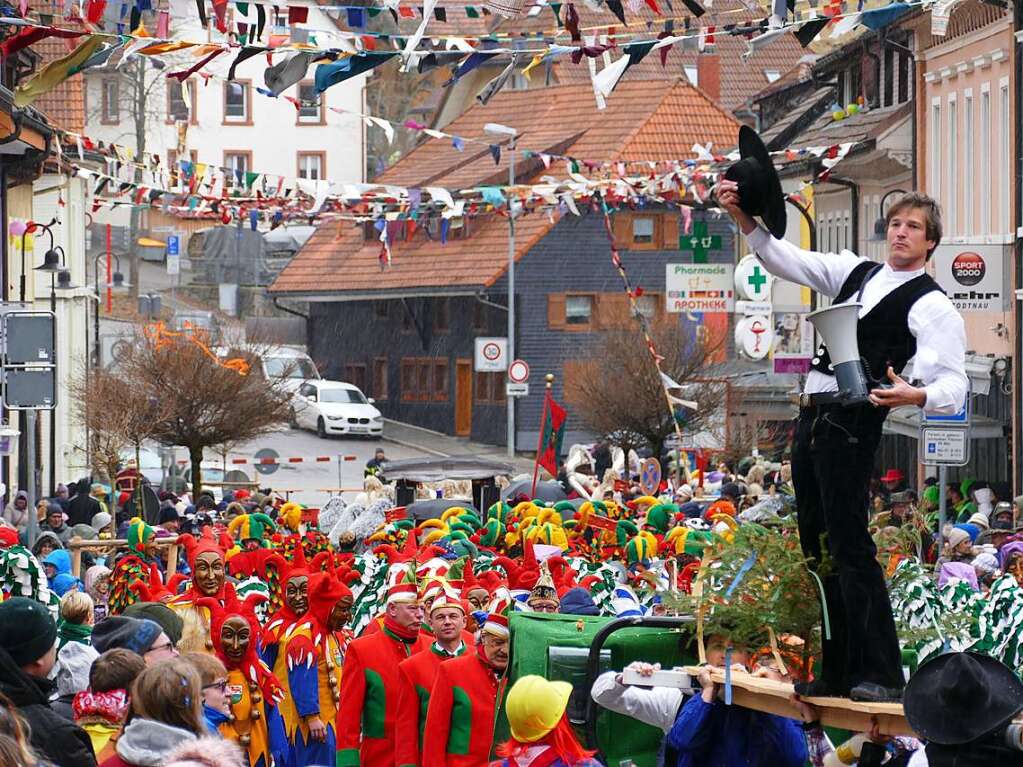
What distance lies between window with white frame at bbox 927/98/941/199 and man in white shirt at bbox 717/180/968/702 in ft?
92.2

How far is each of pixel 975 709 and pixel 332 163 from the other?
76695mm

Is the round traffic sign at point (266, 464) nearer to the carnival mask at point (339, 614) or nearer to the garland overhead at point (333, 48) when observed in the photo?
the garland overhead at point (333, 48)

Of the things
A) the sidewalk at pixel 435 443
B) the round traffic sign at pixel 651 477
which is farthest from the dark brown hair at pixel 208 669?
the sidewalk at pixel 435 443

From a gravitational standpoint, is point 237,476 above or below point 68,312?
below

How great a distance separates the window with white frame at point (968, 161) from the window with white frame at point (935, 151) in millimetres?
1588

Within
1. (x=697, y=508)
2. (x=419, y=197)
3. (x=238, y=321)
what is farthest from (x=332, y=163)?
(x=697, y=508)

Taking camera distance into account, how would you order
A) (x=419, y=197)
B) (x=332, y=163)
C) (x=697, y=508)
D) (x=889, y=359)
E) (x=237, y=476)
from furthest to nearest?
1. (x=332, y=163)
2. (x=237, y=476)
3. (x=419, y=197)
4. (x=697, y=508)
5. (x=889, y=359)

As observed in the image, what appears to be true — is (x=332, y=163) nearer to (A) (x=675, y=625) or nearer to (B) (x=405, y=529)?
(B) (x=405, y=529)

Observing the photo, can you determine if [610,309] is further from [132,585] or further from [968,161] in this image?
[132,585]

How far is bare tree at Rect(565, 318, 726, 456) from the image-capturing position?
41.9 meters

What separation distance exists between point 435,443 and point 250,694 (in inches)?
1920

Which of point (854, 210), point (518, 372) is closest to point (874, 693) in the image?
point (854, 210)

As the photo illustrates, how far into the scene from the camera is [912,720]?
227 inches

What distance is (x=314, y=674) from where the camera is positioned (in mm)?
11266
